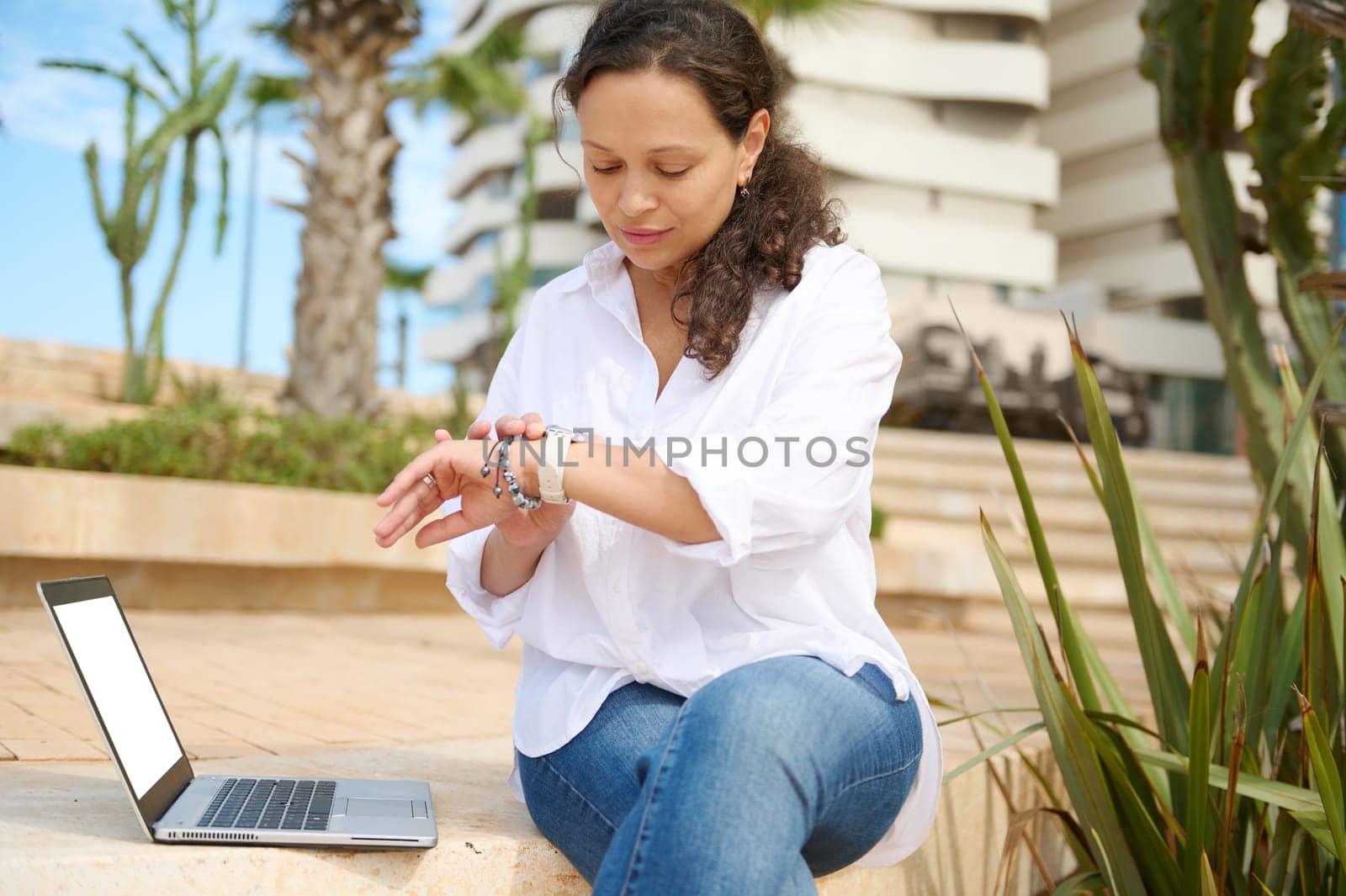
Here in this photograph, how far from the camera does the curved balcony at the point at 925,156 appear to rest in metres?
32.1

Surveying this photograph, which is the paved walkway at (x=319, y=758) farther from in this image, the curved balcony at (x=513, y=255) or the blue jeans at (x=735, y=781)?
the curved balcony at (x=513, y=255)

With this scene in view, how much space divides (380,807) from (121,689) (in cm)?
39

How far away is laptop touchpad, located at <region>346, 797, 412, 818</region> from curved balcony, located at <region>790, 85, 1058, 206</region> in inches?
1235

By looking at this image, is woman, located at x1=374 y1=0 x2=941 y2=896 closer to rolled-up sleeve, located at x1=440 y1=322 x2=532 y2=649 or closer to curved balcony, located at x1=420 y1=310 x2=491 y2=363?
rolled-up sleeve, located at x1=440 y1=322 x2=532 y2=649

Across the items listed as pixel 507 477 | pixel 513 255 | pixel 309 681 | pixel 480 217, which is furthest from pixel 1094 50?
pixel 507 477

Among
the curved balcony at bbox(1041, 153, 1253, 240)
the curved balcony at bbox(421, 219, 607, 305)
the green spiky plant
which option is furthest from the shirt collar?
the curved balcony at bbox(421, 219, 607, 305)

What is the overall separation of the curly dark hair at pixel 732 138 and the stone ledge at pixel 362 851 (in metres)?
0.75

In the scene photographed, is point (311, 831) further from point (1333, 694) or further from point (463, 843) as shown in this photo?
point (1333, 694)

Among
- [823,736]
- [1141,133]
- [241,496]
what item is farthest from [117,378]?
[1141,133]

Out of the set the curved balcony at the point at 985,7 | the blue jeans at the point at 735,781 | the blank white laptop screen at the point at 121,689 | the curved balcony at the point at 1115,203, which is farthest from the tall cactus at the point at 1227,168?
the curved balcony at the point at 985,7

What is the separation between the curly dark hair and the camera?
1.70 meters

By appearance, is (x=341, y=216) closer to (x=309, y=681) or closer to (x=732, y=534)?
(x=309, y=681)

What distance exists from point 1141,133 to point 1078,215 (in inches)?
118

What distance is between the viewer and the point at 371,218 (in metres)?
8.06
